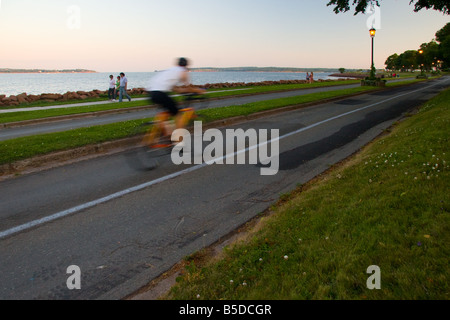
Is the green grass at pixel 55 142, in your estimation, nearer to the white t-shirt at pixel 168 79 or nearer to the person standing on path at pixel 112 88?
the white t-shirt at pixel 168 79

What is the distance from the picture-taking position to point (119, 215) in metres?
4.91

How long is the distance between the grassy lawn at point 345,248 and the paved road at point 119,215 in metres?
0.59

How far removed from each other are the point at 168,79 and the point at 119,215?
3871 millimetres

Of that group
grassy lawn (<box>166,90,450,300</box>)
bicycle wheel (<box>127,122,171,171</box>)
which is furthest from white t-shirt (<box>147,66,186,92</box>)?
grassy lawn (<box>166,90,450,300</box>)

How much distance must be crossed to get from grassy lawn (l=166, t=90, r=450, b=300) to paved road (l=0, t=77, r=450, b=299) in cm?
59

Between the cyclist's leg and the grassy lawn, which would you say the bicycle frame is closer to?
the cyclist's leg

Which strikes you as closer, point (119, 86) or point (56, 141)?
point (56, 141)

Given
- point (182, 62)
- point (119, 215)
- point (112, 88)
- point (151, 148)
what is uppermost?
point (112, 88)

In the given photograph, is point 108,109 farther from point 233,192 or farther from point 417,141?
point 417,141

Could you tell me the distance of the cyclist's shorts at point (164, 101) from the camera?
7795 mm

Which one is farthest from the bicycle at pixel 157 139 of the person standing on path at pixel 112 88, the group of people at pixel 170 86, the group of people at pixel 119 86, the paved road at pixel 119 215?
the person standing on path at pixel 112 88

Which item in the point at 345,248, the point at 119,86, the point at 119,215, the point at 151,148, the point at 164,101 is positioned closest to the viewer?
the point at 345,248

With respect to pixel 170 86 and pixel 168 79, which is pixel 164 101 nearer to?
pixel 170 86

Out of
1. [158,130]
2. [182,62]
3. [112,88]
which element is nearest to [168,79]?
[182,62]
